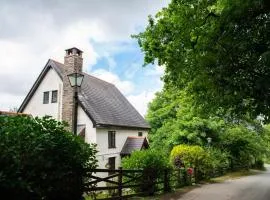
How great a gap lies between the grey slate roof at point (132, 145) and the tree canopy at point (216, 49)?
415 inches

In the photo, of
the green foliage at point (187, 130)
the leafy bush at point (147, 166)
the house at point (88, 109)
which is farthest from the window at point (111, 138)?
the leafy bush at point (147, 166)

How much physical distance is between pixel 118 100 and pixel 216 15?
738 inches

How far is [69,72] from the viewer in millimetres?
23000

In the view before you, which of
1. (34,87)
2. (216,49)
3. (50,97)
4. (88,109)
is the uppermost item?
(34,87)

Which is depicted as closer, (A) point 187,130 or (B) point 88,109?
(B) point 88,109

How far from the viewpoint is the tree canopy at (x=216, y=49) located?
36.4 feet

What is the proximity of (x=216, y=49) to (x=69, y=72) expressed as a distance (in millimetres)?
13403

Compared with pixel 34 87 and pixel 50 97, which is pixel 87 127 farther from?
pixel 34 87

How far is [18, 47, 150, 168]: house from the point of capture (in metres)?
22.9

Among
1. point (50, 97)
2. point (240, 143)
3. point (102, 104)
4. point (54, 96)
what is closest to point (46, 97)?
point (50, 97)

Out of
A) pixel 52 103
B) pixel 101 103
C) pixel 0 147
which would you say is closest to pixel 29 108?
pixel 52 103

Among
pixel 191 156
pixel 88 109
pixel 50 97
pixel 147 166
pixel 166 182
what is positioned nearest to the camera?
pixel 147 166

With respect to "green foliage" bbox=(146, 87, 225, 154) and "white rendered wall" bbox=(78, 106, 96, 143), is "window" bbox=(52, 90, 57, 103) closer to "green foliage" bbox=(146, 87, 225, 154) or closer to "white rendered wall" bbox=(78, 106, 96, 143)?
"white rendered wall" bbox=(78, 106, 96, 143)

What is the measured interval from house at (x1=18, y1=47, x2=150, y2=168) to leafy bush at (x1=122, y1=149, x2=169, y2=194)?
7.79 m
